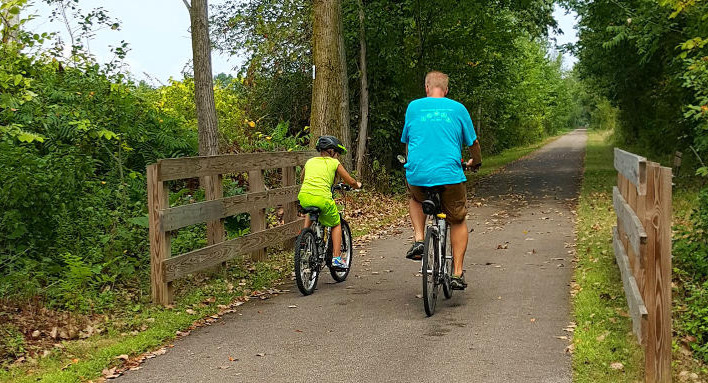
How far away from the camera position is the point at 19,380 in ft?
17.1

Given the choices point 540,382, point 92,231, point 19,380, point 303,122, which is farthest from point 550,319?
point 303,122

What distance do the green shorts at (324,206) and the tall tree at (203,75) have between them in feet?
12.8

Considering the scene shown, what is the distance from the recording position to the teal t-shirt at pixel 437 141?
6.88m

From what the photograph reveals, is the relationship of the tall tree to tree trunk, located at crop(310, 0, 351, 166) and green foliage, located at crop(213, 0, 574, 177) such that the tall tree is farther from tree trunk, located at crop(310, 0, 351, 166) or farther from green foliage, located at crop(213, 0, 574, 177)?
green foliage, located at crop(213, 0, 574, 177)

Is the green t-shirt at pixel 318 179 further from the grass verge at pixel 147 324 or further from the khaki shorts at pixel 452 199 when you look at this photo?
the grass verge at pixel 147 324

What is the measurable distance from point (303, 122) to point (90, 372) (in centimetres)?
1602

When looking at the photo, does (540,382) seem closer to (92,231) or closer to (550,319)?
(550,319)

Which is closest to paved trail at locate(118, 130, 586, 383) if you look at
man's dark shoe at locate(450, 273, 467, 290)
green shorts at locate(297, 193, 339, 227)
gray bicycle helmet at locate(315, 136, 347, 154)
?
man's dark shoe at locate(450, 273, 467, 290)

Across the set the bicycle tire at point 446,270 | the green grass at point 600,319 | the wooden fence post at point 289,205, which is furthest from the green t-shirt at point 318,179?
the green grass at point 600,319

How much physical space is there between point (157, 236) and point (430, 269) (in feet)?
8.61

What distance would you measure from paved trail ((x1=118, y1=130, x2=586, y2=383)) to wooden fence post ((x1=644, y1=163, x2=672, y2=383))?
596mm

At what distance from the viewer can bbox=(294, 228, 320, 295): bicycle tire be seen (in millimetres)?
7668

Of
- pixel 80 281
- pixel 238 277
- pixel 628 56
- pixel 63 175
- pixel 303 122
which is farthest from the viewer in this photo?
pixel 628 56

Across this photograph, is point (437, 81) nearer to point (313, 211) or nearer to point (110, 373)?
point (313, 211)
